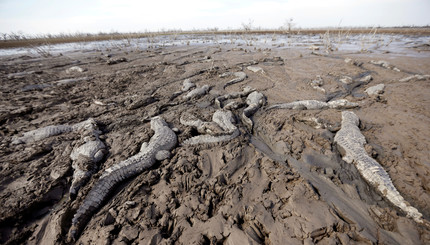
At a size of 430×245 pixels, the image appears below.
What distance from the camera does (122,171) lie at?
2850mm

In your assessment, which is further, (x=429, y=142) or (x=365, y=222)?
(x=429, y=142)

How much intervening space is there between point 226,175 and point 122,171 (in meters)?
1.72

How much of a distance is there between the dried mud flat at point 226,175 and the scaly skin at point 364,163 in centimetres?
8

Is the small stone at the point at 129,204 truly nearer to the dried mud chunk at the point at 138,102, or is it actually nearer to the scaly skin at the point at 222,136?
A: the scaly skin at the point at 222,136

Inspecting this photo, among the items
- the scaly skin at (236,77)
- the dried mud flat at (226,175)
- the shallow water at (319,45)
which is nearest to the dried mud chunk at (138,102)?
the dried mud flat at (226,175)

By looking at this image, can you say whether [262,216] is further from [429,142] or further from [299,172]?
[429,142]

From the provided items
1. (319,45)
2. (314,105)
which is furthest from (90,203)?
(319,45)

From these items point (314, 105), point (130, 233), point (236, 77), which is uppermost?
point (236, 77)

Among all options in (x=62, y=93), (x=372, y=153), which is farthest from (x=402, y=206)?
(x=62, y=93)

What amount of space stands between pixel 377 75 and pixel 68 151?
36.4ft

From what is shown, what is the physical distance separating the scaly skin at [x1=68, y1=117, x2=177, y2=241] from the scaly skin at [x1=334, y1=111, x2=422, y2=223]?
11.0 feet

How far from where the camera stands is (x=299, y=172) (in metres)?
2.85

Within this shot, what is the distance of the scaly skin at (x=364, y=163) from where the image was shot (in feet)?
7.41

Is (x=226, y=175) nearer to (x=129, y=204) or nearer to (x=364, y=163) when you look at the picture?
(x=129, y=204)
